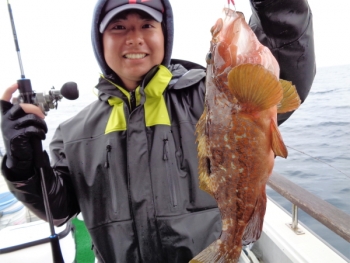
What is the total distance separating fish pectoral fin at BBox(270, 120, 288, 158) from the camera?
1.24m

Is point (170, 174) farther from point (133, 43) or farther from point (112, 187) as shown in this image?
point (133, 43)

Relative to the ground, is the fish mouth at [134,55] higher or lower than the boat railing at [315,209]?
higher

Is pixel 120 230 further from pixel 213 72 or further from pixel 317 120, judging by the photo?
pixel 317 120

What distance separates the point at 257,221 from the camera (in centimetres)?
141

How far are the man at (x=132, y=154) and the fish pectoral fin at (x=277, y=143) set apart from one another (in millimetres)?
→ 765

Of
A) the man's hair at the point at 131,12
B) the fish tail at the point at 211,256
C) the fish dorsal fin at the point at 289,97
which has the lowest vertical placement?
the fish tail at the point at 211,256

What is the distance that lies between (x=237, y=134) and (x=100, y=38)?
1.39 meters

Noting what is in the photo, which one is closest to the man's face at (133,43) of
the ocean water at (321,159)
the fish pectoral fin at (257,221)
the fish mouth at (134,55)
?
the fish mouth at (134,55)

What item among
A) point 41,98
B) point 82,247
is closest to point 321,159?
point 82,247

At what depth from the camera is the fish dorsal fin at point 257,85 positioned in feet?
3.94

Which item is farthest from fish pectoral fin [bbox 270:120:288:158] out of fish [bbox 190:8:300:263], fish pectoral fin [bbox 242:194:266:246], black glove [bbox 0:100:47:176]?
black glove [bbox 0:100:47:176]

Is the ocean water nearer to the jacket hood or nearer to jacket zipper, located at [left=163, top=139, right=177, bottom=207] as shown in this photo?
jacket zipper, located at [left=163, top=139, right=177, bottom=207]

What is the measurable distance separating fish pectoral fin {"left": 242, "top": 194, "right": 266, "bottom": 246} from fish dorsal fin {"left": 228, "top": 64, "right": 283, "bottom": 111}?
468 millimetres

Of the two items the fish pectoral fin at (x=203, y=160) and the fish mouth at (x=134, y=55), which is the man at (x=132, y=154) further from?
the fish pectoral fin at (x=203, y=160)
